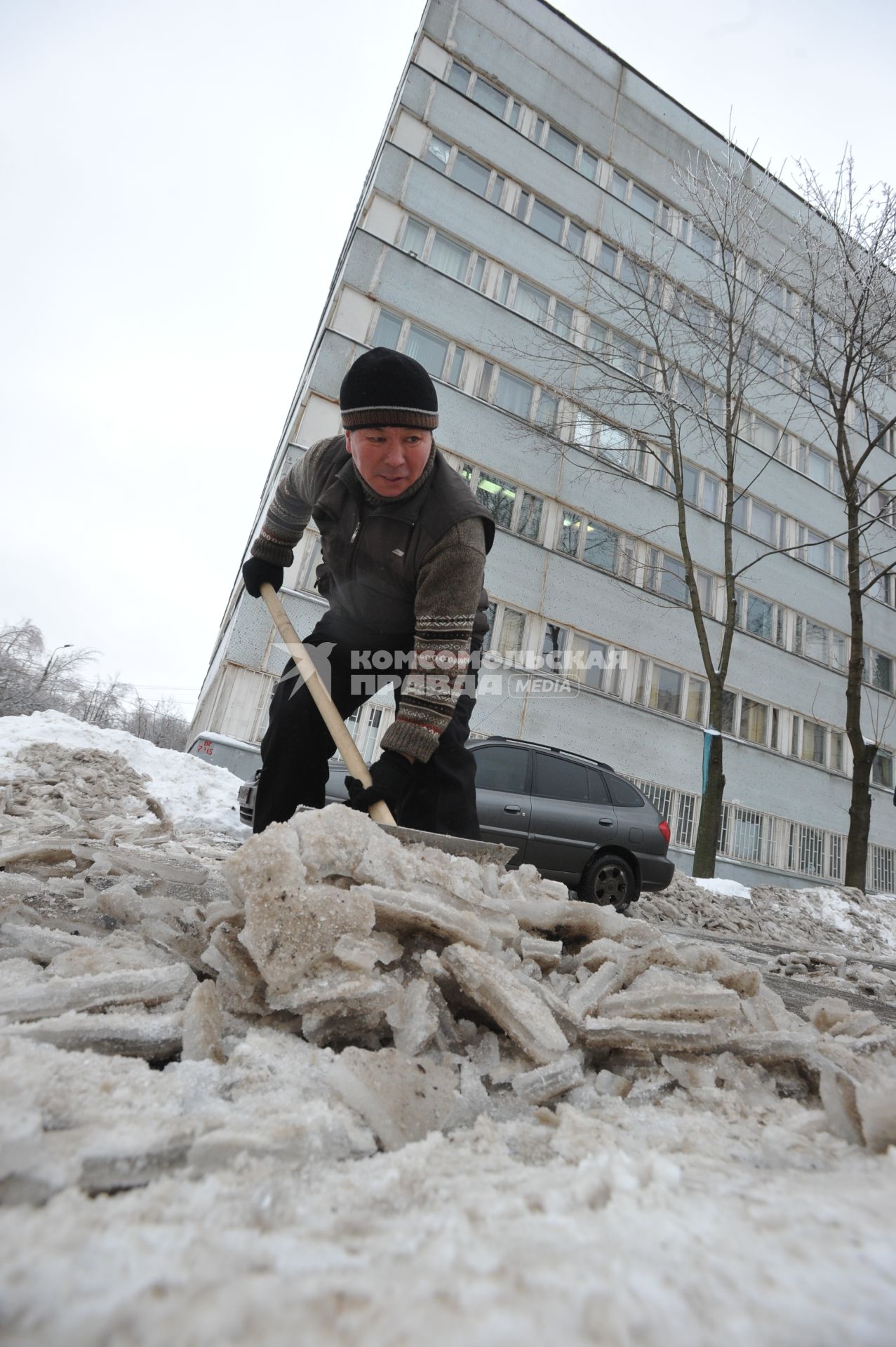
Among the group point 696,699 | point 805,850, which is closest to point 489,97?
point 696,699

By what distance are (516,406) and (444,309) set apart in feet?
8.11

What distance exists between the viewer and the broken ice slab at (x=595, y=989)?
125cm

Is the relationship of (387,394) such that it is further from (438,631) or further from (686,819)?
(686,819)

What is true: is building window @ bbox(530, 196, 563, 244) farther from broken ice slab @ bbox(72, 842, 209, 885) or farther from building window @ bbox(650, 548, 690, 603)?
broken ice slab @ bbox(72, 842, 209, 885)

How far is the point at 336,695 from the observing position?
9.23 ft

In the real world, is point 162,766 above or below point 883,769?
below

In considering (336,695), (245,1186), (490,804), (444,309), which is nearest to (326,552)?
(336,695)

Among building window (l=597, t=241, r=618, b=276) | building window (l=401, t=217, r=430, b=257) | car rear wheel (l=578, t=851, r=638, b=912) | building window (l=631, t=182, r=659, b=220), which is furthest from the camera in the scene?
building window (l=631, t=182, r=659, b=220)

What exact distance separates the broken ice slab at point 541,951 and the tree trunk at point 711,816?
8.81m

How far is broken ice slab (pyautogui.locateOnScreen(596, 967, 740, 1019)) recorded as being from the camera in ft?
4.08

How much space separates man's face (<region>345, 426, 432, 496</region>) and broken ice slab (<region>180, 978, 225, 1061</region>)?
190 centimetres

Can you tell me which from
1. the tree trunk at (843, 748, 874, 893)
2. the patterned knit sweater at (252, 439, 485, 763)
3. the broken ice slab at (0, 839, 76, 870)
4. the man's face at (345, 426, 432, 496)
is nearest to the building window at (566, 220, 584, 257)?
the tree trunk at (843, 748, 874, 893)

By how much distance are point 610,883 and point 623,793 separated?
1.02m

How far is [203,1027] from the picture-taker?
95cm
